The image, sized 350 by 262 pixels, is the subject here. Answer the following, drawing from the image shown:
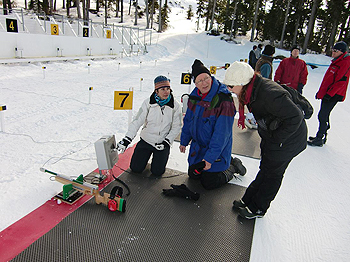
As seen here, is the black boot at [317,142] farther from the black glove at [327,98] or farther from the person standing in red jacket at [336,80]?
the black glove at [327,98]

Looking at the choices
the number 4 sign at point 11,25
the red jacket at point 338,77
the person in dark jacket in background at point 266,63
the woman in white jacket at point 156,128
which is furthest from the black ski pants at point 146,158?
the number 4 sign at point 11,25

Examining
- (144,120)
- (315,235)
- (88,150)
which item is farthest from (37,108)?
(315,235)

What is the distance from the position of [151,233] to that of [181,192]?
2.32 feet

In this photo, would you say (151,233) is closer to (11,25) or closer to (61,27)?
(11,25)

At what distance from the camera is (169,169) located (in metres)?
Answer: 3.76

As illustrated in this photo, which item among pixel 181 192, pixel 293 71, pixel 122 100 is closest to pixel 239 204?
pixel 181 192

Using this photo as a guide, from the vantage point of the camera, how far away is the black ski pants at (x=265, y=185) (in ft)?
8.07

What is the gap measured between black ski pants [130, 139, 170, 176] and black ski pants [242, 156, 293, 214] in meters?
1.20

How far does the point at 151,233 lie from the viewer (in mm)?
2449

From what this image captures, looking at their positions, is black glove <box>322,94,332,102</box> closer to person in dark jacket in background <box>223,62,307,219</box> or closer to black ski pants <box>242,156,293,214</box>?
person in dark jacket in background <box>223,62,307,219</box>

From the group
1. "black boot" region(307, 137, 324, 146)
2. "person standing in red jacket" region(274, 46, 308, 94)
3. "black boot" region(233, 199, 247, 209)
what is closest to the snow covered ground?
"black boot" region(307, 137, 324, 146)

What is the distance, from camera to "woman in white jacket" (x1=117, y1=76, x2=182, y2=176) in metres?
3.34

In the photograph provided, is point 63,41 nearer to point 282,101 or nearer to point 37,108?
point 37,108

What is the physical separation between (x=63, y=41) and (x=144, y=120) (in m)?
12.5
